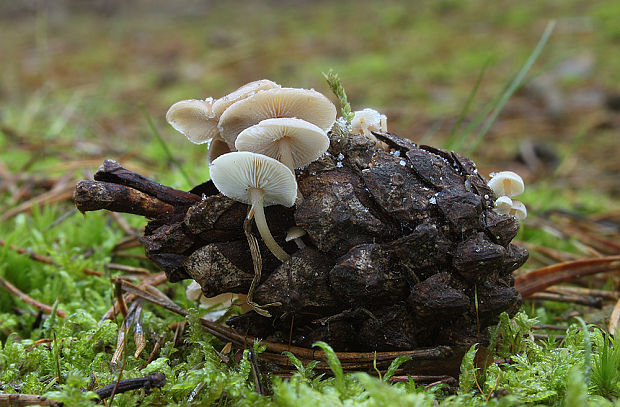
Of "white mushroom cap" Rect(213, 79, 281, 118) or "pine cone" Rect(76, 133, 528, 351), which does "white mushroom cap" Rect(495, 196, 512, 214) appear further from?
"white mushroom cap" Rect(213, 79, 281, 118)

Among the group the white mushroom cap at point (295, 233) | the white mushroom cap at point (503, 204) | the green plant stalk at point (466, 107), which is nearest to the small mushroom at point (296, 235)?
the white mushroom cap at point (295, 233)

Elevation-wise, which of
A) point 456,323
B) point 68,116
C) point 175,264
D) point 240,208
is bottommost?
point 456,323

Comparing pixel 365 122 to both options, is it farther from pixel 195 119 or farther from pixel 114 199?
pixel 114 199

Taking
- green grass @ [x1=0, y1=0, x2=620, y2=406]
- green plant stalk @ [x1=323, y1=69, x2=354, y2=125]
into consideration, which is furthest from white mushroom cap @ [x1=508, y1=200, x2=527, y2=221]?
green plant stalk @ [x1=323, y1=69, x2=354, y2=125]

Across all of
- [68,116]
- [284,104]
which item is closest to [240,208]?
[284,104]

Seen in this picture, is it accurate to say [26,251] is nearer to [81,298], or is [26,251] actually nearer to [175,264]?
[81,298]

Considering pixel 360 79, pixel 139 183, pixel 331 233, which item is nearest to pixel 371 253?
pixel 331 233

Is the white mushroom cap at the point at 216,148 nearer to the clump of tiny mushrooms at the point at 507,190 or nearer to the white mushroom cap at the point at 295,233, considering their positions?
the white mushroom cap at the point at 295,233
